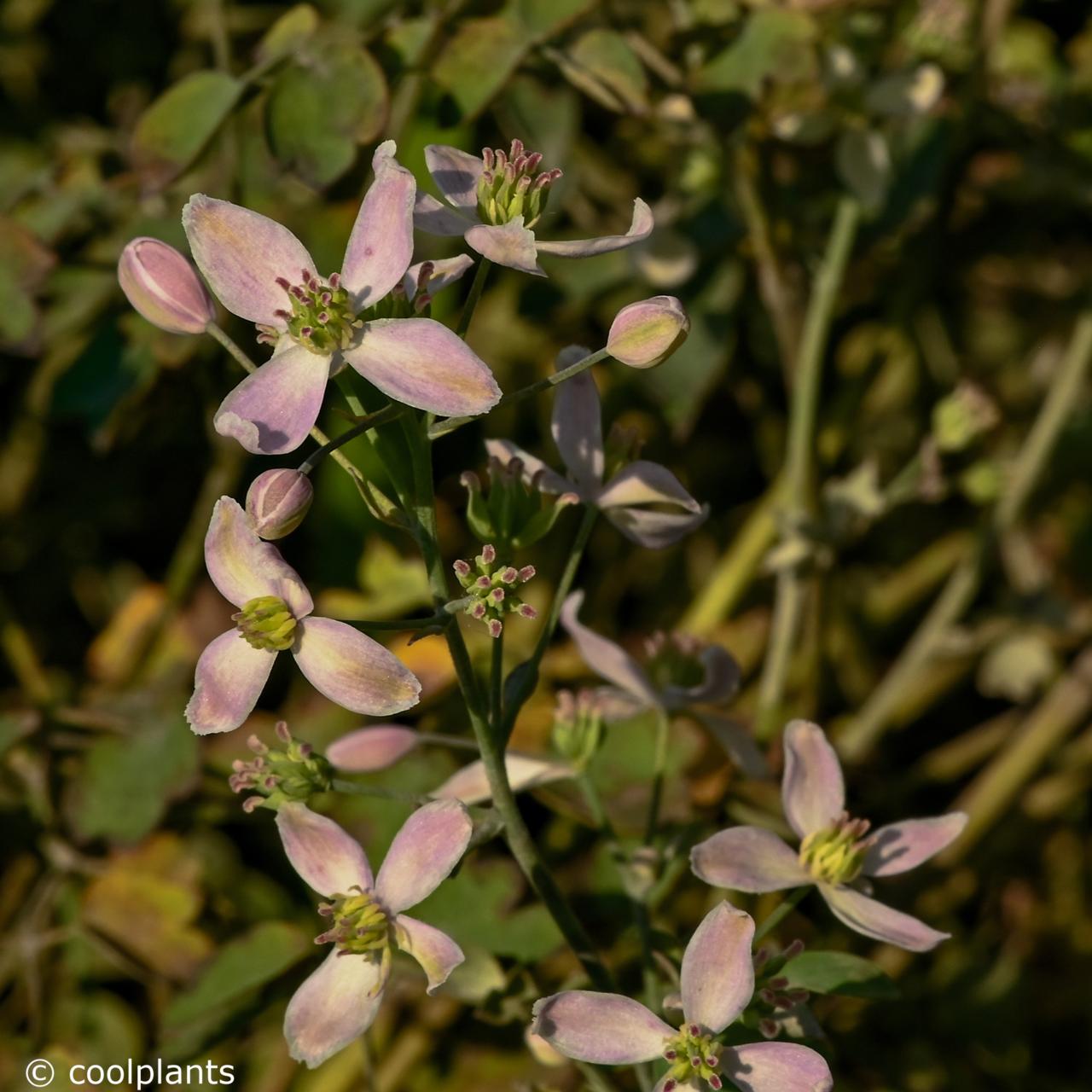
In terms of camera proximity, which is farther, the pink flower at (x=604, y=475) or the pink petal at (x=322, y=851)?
the pink flower at (x=604, y=475)

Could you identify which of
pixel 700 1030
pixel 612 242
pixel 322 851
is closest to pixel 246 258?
pixel 612 242

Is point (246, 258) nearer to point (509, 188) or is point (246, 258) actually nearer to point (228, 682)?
point (509, 188)

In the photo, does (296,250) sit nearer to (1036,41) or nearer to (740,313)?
(740,313)

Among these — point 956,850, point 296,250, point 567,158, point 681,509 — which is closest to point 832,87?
point 567,158

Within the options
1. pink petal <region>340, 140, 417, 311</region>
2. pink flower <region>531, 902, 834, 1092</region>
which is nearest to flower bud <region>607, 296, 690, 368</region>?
pink petal <region>340, 140, 417, 311</region>

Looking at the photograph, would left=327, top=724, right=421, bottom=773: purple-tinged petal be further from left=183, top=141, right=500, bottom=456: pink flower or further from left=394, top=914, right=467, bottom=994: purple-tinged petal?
left=183, top=141, right=500, bottom=456: pink flower

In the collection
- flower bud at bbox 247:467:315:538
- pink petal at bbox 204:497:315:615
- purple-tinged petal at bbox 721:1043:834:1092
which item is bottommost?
purple-tinged petal at bbox 721:1043:834:1092

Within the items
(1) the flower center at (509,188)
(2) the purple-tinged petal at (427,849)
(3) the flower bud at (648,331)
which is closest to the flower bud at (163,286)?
(1) the flower center at (509,188)

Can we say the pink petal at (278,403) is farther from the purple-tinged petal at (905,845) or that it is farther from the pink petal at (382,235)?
the purple-tinged petal at (905,845)
